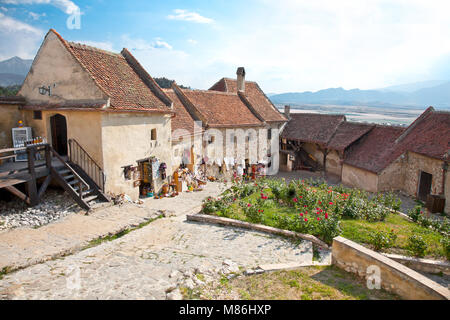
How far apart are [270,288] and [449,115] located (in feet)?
65.5

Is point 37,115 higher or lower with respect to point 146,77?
lower

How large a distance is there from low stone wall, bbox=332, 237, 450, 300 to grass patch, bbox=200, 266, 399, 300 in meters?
0.20

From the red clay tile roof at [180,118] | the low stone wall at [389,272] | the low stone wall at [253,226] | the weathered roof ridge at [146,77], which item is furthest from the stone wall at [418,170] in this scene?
the weathered roof ridge at [146,77]

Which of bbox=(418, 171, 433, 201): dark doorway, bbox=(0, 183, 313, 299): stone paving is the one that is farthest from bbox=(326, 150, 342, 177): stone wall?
bbox=(0, 183, 313, 299): stone paving

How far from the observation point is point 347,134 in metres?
25.3

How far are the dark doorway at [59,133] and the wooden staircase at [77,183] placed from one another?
2.14m

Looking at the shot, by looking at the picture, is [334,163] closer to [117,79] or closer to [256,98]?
[256,98]

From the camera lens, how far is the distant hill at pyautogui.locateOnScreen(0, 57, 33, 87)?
197 ft

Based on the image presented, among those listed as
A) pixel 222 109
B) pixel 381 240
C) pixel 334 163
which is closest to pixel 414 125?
pixel 334 163

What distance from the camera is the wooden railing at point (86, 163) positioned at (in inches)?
526

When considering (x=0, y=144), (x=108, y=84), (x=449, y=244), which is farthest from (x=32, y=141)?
(x=449, y=244)

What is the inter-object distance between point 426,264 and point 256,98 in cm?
2396

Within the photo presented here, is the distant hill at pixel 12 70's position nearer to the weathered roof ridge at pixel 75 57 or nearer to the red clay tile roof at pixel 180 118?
the red clay tile roof at pixel 180 118

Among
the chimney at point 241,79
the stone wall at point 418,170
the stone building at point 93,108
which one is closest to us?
the stone building at point 93,108
